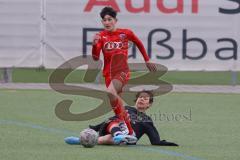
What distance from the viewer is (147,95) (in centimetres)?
1150

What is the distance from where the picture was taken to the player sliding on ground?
11.1 metres

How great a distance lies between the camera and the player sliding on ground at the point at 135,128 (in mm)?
11125

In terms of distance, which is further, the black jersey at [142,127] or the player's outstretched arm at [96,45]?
the player's outstretched arm at [96,45]

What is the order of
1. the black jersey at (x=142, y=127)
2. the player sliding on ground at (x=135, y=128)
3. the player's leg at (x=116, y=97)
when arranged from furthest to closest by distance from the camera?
the player's leg at (x=116, y=97), the black jersey at (x=142, y=127), the player sliding on ground at (x=135, y=128)

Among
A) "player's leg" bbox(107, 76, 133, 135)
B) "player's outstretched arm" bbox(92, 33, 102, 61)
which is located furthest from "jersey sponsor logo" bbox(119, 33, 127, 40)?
"player's leg" bbox(107, 76, 133, 135)

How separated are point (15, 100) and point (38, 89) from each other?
265cm

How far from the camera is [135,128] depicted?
1139 cm

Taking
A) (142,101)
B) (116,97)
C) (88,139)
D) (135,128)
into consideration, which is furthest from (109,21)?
(88,139)

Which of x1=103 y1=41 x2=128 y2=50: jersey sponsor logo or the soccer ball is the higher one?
x1=103 y1=41 x2=128 y2=50: jersey sponsor logo

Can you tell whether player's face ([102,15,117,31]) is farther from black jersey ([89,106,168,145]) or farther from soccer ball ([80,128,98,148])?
soccer ball ([80,128,98,148])

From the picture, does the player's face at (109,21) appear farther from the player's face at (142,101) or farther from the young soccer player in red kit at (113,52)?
the player's face at (142,101)

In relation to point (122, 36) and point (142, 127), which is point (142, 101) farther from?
point (122, 36)

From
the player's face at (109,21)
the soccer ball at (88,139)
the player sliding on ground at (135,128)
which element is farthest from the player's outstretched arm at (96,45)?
the soccer ball at (88,139)

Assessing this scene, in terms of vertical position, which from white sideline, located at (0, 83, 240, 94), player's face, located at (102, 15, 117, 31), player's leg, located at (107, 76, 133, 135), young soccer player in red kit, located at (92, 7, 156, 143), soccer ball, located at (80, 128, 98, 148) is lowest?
white sideline, located at (0, 83, 240, 94)
